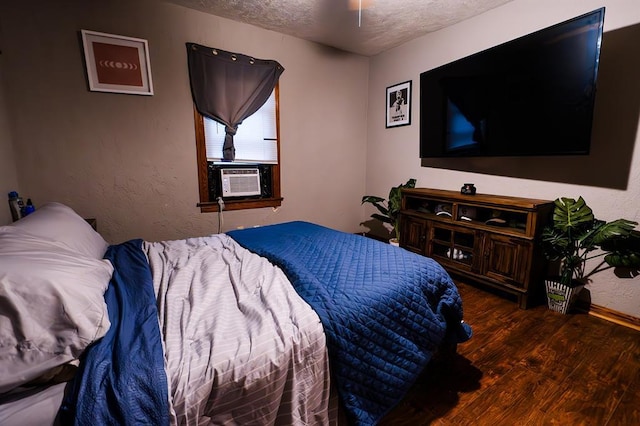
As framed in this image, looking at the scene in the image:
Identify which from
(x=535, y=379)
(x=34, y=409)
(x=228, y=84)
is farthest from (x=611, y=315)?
(x=228, y=84)

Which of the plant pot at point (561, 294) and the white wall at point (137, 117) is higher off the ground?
the white wall at point (137, 117)

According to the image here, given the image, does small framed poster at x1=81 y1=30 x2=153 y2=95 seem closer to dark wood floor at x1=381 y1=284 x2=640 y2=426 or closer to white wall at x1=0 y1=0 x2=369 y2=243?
white wall at x1=0 y1=0 x2=369 y2=243

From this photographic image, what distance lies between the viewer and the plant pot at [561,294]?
211cm

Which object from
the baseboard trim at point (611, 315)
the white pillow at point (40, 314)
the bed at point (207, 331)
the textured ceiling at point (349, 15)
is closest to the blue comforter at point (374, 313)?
the bed at point (207, 331)

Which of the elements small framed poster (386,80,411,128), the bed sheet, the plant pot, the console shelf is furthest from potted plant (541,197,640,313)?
the bed sheet

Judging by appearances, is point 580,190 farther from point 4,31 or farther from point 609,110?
point 4,31

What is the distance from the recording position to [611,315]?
6.86ft

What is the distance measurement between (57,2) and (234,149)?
166 cm

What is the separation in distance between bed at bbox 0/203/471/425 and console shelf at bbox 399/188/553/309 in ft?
3.37

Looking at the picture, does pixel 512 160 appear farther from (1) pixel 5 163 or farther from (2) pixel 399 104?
(1) pixel 5 163

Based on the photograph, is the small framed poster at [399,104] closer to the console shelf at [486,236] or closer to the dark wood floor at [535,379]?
the console shelf at [486,236]

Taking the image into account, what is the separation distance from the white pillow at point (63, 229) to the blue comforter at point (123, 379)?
498 millimetres

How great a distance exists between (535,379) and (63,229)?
8.01ft

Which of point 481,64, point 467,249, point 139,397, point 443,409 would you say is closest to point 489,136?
point 481,64
